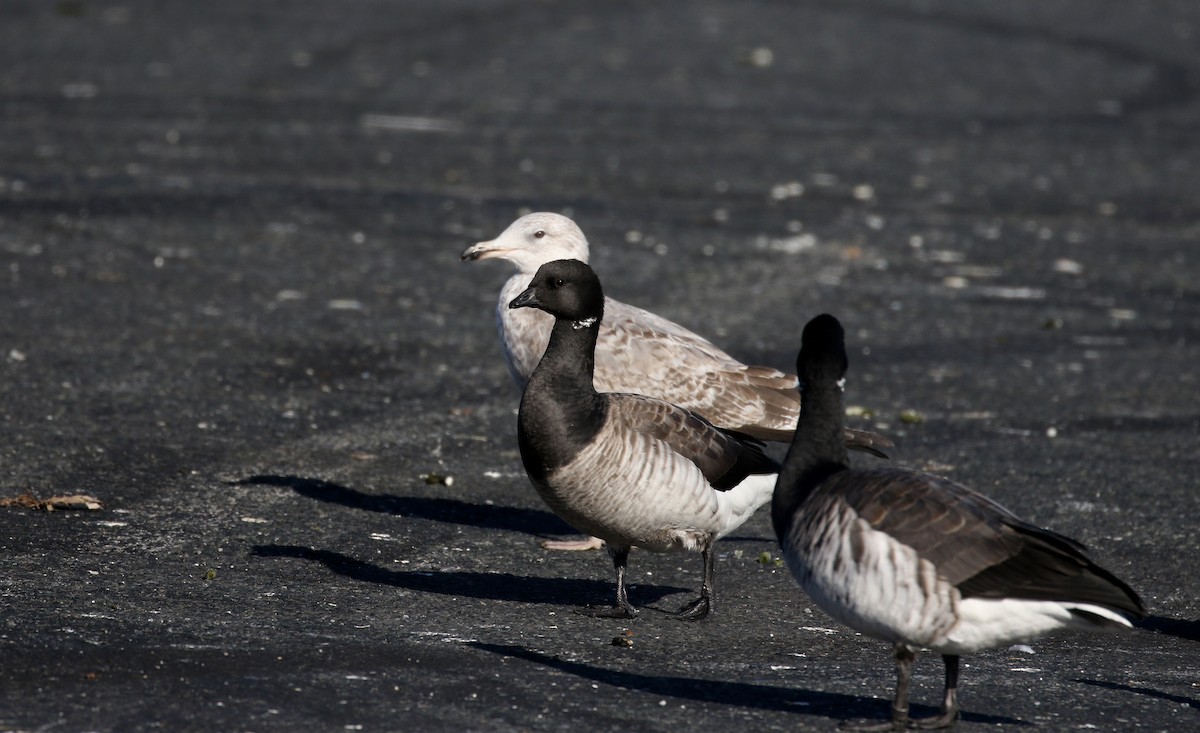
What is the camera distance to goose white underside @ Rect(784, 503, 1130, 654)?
5.66 metres

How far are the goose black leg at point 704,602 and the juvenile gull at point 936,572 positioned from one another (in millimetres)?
1469

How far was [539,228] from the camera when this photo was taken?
31.5 ft

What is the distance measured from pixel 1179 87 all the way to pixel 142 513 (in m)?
22.2

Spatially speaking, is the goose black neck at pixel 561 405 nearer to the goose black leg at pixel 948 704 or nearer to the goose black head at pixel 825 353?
the goose black head at pixel 825 353

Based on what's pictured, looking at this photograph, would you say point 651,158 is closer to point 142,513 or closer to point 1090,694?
point 142,513

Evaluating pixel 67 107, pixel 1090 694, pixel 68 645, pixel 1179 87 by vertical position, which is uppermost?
pixel 1179 87

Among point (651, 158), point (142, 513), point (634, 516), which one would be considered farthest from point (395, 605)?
point (651, 158)

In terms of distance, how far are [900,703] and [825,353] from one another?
1.45 m

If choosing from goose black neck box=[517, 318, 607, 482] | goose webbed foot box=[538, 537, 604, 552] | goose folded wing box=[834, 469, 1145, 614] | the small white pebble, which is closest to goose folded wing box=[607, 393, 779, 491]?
goose black neck box=[517, 318, 607, 482]

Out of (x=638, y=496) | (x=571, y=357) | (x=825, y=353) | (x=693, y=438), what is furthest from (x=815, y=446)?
(x=571, y=357)

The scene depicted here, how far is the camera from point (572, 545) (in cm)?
871

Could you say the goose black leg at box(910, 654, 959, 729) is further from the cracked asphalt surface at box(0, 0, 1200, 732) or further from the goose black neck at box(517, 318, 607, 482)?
the goose black neck at box(517, 318, 607, 482)

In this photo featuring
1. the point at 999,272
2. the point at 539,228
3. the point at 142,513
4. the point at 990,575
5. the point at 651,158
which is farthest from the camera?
the point at 651,158

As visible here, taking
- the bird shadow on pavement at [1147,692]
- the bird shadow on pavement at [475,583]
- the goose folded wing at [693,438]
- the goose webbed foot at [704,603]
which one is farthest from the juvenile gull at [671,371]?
the bird shadow on pavement at [1147,692]
